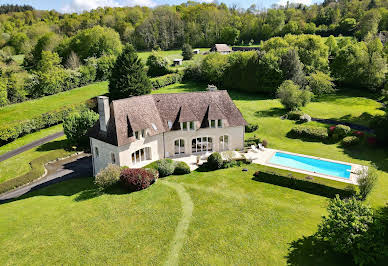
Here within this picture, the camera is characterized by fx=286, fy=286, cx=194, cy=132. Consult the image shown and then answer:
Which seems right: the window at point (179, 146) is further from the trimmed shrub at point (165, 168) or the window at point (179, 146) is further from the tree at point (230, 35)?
the tree at point (230, 35)

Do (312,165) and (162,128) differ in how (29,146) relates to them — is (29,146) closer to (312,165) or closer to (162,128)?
(162,128)

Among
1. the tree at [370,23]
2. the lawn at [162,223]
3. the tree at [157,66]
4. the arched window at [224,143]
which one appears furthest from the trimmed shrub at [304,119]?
the tree at [370,23]

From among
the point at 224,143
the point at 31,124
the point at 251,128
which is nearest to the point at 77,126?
the point at 31,124

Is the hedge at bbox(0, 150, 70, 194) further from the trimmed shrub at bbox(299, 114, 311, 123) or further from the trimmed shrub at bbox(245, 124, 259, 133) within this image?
the trimmed shrub at bbox(299, 114, 311, 123)

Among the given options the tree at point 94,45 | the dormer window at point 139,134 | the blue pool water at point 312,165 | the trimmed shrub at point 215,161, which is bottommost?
the blue pool water at point 312,165

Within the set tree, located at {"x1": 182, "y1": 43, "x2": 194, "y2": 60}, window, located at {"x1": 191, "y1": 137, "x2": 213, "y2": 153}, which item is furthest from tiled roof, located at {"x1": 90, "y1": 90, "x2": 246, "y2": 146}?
tree, located at {"x1": 182, "y1": 43, "x2": 194, "y2": 60}

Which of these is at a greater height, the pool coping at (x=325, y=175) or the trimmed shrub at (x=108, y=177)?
the trimmed shrub at (x=108, y=177)

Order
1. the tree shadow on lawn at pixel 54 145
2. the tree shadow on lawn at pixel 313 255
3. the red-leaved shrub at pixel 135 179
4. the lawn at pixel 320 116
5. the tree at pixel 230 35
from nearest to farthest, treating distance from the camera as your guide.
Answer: the tree shadow on lawn at pixel 313 255
the red-leaved shrub at pixel 135 179
the lawn at pixel 320 116
the tree shadow on lawn at pixel 54 145
the tree at pixel 230 35
